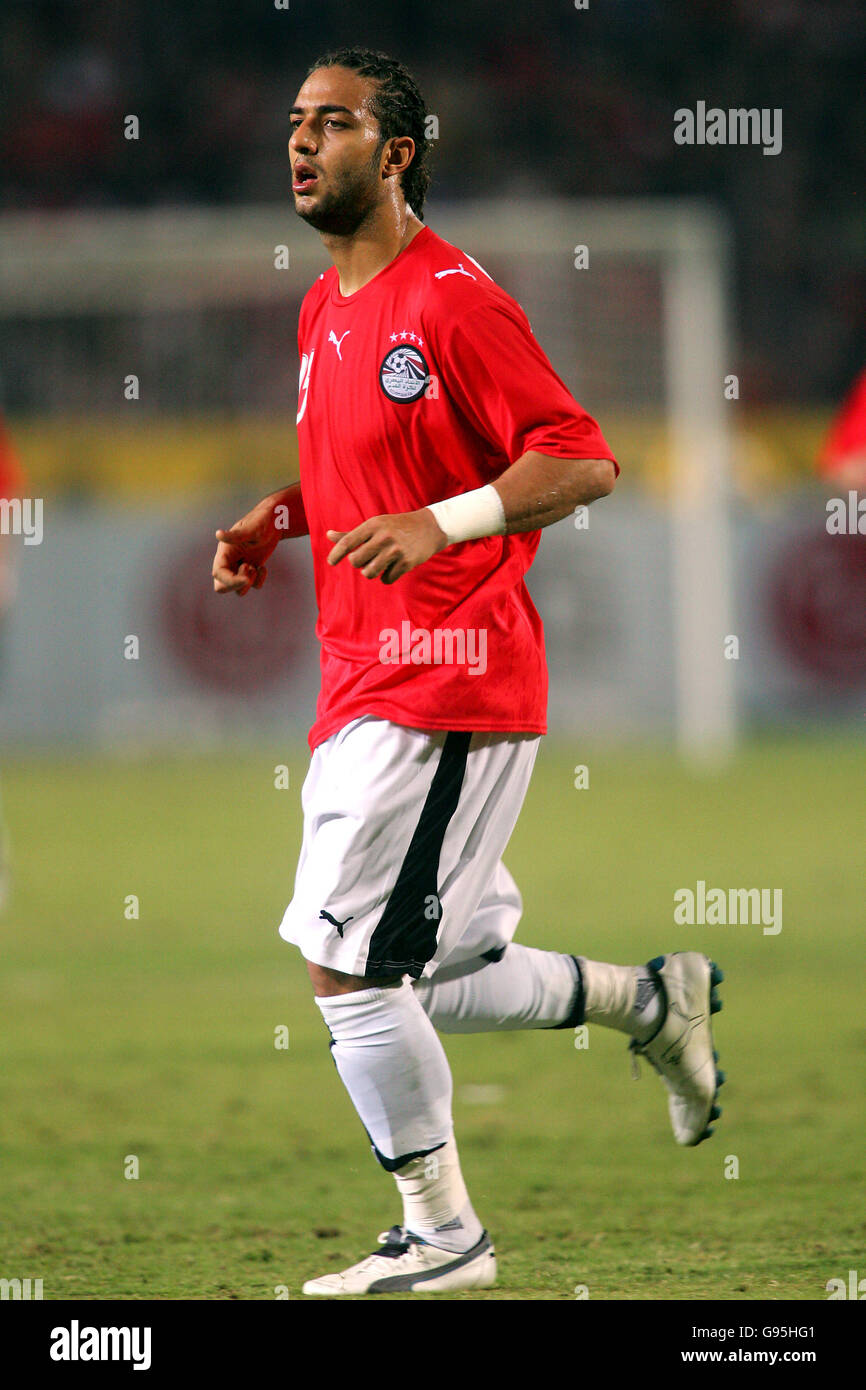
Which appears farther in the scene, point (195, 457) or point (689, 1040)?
point (195, 457)

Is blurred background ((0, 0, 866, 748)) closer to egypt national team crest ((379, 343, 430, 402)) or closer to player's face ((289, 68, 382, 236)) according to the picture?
player's face ((289, 68, 382, 236))

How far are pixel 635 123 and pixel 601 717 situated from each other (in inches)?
276

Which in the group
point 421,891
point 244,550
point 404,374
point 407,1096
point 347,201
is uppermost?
point 347,201

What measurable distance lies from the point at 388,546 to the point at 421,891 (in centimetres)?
67

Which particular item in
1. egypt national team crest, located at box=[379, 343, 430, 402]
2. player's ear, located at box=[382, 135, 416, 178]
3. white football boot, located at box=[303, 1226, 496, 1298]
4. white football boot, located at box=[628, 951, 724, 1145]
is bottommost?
white football boot, located at box=[303, 1226, 496, 1298]

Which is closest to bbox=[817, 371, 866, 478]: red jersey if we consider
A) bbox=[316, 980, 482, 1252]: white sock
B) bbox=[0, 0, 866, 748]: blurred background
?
bbox=[0, 0, 866, 748]: blurred background

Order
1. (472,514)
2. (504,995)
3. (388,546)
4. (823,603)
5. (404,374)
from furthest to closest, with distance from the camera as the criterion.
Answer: (823,603) < (504,995) < (404,374) < (472,514) < (388,546)

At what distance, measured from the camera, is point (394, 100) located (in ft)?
11.5

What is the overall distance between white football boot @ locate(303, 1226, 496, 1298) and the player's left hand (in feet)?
4.06

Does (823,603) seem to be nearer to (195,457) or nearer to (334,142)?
(195,457)

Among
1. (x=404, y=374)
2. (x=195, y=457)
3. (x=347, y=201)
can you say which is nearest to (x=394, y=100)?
(x=347, y=201)

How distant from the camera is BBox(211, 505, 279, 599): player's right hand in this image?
3.83 meters

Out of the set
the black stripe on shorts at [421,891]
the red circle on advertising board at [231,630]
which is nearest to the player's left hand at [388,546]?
the black stripe on shorts at [421,891]

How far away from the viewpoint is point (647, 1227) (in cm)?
390
